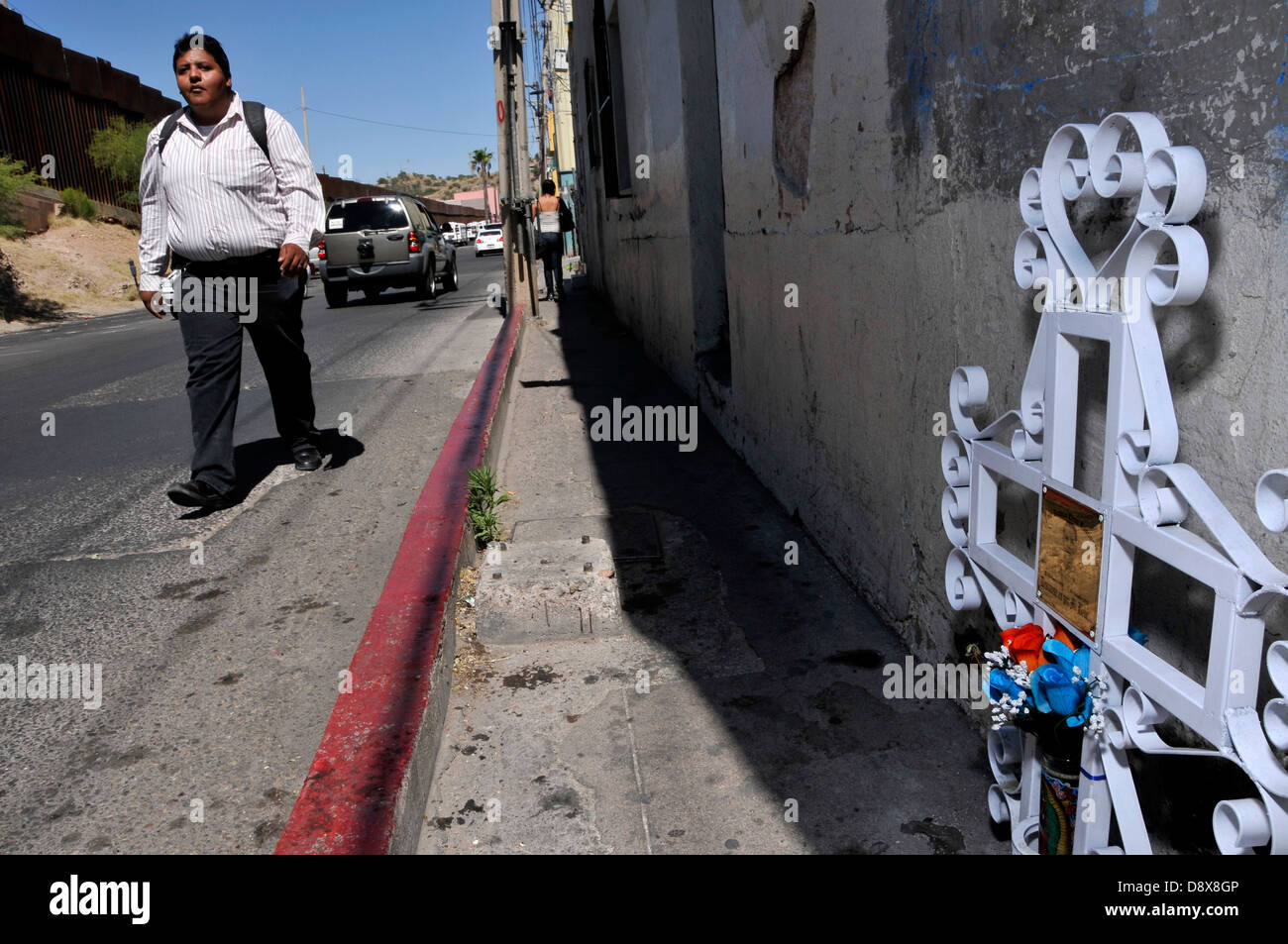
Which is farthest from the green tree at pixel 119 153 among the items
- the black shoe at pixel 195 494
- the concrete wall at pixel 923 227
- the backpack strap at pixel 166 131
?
the concrete wall at pixel 923 227

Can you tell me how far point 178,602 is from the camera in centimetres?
359

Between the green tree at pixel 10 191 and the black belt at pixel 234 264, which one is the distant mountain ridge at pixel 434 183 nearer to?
the green tree at pixel 10 191

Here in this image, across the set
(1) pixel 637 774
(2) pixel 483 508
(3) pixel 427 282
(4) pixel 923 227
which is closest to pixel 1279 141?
(4) pixel 923 227

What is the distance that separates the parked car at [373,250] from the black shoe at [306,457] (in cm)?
1186

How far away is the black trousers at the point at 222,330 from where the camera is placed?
4.40m

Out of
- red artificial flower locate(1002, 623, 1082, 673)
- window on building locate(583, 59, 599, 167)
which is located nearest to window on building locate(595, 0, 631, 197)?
window on building locate(583, 59, 599, 167)

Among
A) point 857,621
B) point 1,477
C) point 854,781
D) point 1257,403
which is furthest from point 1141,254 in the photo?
point 1,477

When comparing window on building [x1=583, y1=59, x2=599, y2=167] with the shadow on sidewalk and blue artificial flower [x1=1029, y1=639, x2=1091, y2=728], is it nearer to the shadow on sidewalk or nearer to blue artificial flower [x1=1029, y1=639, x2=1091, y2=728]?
the shadow on sidewalk

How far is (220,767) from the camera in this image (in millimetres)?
2486

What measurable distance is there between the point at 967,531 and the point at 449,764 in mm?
1417

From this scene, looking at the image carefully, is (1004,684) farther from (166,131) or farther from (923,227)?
(166,131)

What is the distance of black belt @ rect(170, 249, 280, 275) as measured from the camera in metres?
4.44

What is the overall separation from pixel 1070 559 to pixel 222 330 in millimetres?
3893
